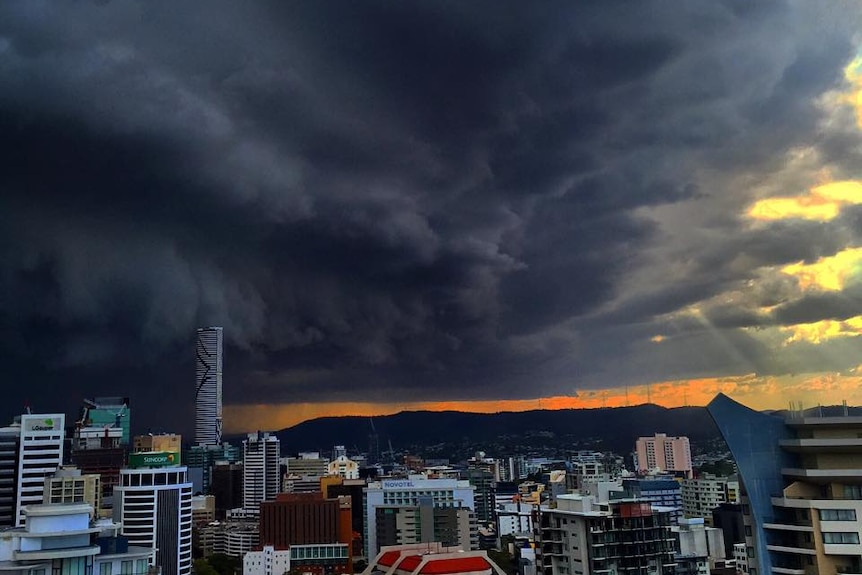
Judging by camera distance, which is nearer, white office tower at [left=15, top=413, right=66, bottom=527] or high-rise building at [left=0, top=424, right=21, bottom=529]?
high-rise building at [left=0, top=424, right=21, bottom=529]

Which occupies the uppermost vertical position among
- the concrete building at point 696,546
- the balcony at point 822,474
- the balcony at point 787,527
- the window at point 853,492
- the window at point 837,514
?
the balcony at point 822,474

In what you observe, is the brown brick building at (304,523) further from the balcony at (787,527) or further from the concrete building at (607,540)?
the balcony at (787,527)

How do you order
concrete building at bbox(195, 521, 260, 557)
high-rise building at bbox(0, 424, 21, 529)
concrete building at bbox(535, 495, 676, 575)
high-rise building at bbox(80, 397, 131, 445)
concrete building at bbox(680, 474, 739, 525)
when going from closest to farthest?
concrete building at bbox(535, 495, 676, 575) → high-rise building at bbox(0, 424, 21, 529) → concrete building at bbox(195, 521, 260, 557) → concrete building at bbox(680, 474, 739, 525) → high-rise building at bbox(80, 397, 131, 445)

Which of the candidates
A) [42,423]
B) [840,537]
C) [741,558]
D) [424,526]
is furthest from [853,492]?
[42,423]

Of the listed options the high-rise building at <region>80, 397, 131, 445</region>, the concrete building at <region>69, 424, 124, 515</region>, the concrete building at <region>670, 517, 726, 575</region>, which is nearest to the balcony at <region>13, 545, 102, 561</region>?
the concrete building at <region>670, 517, 726, 575</region>

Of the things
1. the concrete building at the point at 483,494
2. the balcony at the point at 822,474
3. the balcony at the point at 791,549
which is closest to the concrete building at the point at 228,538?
the concrete building at the point at 483,494

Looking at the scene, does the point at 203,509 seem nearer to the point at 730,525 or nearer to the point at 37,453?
the point at 37,453

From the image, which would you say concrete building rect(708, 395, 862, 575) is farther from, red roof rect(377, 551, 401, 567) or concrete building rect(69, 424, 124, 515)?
concrete building rect(69, 424, 124, 515)
